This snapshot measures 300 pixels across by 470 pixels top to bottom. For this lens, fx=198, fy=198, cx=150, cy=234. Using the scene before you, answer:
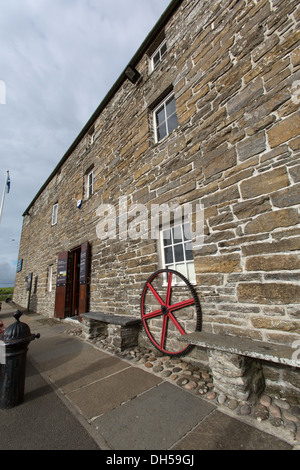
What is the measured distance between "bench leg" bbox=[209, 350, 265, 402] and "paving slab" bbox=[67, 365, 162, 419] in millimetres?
862

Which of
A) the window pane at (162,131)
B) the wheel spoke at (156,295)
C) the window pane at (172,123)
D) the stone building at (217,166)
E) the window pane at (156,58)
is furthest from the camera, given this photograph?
the window pane at (156,58)

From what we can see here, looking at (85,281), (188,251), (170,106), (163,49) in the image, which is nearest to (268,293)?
(188,251)

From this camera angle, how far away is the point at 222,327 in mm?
2762

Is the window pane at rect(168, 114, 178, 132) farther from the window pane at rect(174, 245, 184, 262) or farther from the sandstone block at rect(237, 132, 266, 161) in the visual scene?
the window pane at rect(174, 245, 184, 262)

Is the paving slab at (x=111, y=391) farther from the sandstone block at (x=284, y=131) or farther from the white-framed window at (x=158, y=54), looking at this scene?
the white-framed window at (x=158, y=54)

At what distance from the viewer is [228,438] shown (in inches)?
64.1

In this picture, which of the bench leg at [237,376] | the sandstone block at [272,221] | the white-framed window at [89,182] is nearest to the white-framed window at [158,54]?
the white-framed window at [89,182]

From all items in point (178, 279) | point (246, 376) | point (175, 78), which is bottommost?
point (246, 376)

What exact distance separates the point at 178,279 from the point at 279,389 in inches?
73.5

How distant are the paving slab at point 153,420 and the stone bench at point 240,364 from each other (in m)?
0.29

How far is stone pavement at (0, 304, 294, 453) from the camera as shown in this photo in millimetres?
1624

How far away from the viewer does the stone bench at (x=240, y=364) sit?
2002 mm
